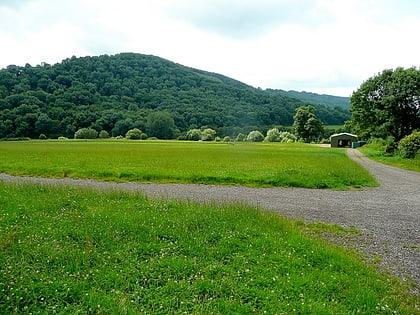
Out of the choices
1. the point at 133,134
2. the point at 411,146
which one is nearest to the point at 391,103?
the point at 411,146

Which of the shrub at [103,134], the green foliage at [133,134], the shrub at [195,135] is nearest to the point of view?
the shrub at [103,134]

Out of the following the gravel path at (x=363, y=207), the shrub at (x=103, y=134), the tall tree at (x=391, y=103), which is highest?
the tall tree at (x=391, y=103)

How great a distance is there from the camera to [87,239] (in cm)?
719

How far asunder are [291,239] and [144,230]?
3.89 m

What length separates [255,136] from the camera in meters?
122

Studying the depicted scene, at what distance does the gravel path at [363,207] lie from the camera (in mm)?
7574

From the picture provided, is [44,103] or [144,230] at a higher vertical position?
[44,103]

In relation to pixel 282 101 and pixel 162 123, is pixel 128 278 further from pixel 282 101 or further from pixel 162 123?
pixel 282 101

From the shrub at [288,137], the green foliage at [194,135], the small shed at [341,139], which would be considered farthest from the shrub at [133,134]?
the small shed at [341,139]

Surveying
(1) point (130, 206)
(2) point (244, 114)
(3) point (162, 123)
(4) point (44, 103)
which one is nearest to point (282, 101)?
(2) point (244, 114)

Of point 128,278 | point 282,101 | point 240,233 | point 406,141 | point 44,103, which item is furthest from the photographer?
point 282,101

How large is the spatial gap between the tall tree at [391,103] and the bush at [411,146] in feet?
18.6

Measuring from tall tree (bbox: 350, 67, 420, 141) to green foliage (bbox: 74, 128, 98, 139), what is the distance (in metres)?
92.2

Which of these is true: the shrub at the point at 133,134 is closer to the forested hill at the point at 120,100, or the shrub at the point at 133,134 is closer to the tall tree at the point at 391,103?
the forested hill at the point at 120,100
